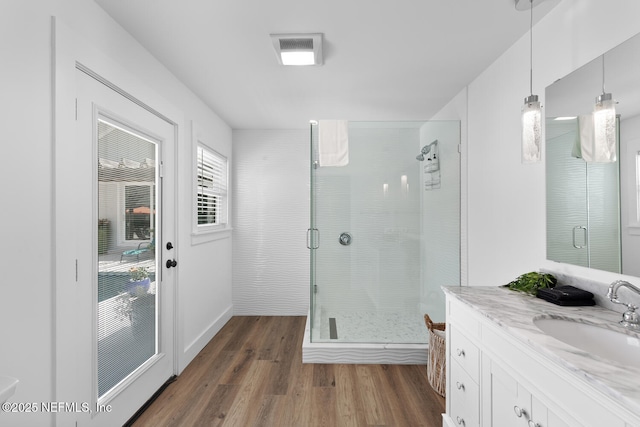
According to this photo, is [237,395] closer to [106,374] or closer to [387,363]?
[106,374]

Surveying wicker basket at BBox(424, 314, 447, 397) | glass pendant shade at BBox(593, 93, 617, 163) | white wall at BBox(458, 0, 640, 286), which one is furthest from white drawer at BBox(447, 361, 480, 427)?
glass pendant shade at BBox(593, 93, 617, 163)

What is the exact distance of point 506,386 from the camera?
1.16m

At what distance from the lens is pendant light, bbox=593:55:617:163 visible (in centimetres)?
127

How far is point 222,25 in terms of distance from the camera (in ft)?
5.81

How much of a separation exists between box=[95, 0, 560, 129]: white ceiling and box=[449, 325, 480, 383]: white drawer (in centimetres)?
171

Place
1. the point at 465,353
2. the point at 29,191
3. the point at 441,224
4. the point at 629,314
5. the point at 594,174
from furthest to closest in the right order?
the point at 441,224, the point at 465,353, the point at 594,174, the point at 29,191, the point at 629,314

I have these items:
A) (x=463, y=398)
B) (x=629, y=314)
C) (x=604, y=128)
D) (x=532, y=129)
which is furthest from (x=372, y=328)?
(x=604, y=128)

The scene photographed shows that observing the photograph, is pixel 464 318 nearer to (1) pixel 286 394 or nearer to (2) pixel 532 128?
(2) pixel 532 128

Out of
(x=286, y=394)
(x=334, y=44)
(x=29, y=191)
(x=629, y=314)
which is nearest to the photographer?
(x=629, y=314)

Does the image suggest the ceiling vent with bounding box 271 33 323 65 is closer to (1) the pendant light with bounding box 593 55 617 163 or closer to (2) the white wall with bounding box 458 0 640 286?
(2) the white wall with bounding box 458 0 640 286

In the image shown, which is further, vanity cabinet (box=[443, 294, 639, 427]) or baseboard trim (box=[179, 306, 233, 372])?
baseboard trim (box=[179, 306, 233, 372])

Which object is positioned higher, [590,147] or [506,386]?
[590,147]

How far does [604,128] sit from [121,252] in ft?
8.24

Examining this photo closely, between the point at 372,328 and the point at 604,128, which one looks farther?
the point at 372,328
